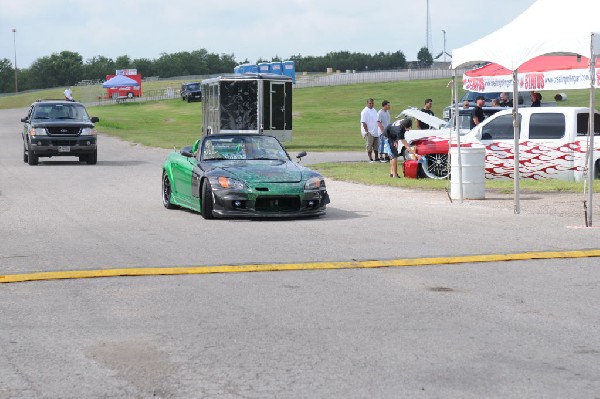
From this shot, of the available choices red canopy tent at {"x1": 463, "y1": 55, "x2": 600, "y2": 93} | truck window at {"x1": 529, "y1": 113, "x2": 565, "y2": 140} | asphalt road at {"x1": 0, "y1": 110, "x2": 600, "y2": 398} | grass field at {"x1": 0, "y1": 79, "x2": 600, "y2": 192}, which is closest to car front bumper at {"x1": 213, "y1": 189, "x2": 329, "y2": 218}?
asphalt road at {"x1": 0, "y1": 110, "x2": 600, "y2": 398}

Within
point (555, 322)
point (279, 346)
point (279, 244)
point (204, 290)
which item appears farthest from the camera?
point (279, 244)

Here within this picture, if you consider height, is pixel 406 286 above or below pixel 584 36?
below

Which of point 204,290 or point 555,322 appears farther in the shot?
point 204,290

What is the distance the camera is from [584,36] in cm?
1588

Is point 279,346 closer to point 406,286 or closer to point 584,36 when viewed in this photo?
point 406,286

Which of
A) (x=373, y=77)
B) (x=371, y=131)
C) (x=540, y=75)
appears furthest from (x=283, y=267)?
(x=373, y=77)

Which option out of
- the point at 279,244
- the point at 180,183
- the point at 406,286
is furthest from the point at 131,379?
the point at 180,183

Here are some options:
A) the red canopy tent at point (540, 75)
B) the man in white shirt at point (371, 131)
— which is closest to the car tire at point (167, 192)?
the red canopy tent at point (540, 75)

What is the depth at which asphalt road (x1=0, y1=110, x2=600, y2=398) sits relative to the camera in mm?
6430

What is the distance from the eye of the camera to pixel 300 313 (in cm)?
857

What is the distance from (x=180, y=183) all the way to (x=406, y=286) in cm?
780

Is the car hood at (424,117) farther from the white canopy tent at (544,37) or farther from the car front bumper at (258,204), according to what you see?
the car front bumper at (258,204)

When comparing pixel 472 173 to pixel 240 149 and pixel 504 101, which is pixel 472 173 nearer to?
pixel 240 149

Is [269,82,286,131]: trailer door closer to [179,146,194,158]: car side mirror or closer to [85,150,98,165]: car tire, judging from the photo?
[85,150,98,165]: car tire
